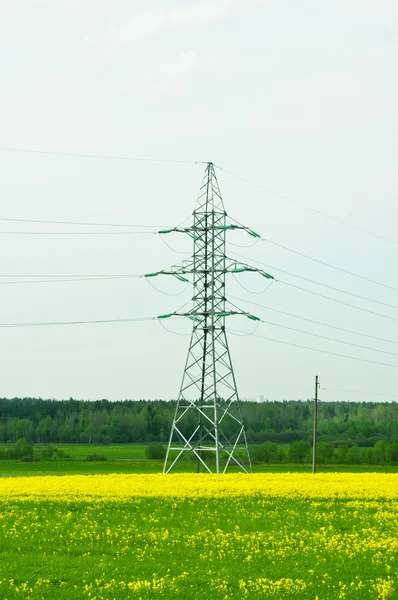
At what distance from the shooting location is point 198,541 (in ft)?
83.0

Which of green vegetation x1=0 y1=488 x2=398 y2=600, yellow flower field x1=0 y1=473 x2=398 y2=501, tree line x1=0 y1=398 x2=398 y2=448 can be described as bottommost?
green vegetation x1=0 y1=488 x2=398 y2=600

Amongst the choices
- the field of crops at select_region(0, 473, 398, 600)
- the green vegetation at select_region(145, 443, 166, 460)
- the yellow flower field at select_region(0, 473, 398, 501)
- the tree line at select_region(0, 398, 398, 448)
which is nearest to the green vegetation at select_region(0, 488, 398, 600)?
the field of crops at select_region(0, 473, 398, 600)

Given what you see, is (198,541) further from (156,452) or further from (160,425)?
(160,425)

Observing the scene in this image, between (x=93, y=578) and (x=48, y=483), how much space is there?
24.2m

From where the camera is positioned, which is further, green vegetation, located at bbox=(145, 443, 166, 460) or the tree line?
the tree line

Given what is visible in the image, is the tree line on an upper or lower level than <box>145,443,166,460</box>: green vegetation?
upper

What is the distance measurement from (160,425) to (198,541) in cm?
13163

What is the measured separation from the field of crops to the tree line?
272 ft

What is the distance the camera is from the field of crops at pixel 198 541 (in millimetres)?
18969

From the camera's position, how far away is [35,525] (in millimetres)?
28062

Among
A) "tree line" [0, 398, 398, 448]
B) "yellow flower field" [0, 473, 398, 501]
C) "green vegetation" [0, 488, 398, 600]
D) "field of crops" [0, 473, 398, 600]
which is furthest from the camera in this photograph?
"tree line" [0, 398, 398, 448]

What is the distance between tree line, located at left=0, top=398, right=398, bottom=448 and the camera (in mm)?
134125

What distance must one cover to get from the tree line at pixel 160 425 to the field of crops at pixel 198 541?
272 ft

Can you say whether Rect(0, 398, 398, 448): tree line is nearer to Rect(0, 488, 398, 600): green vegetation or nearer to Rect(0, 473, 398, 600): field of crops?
Rect(0, 473, 398, 600): field of crops
